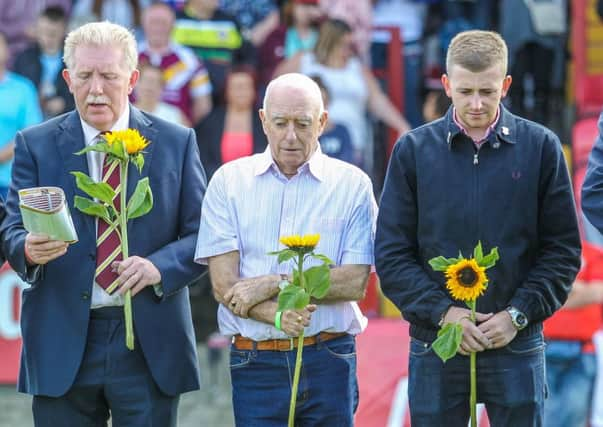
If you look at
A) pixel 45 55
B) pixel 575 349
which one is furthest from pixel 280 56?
pixel 575 349

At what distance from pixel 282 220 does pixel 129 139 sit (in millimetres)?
651

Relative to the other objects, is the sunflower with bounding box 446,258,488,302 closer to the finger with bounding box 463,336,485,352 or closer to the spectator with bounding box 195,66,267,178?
the finger with bounding box 463,336,485,352

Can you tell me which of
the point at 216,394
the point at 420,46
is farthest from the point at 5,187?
the point at 420,46

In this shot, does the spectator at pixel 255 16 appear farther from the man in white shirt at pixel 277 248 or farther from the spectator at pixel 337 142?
the man in white shirt at pixel 277 248

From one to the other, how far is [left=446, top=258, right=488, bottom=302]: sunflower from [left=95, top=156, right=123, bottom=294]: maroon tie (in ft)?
3.98

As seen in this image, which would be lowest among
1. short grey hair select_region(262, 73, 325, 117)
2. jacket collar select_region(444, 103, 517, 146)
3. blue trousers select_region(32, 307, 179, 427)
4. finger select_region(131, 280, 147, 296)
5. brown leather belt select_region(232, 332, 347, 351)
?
blue trousers select_region(32, 307, 179, 427)

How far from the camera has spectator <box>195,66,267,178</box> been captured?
30.2ft

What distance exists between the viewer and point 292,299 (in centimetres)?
458

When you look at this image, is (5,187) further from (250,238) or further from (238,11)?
(250,238)

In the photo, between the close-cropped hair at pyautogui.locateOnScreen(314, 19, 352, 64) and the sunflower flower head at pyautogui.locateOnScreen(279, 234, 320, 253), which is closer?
the sunflower flower head at pyautogui.locateOnScreen(279, 234, 320, 253)

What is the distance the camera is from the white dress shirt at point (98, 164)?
4934 mm

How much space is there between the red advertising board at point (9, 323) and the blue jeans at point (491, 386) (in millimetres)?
4161

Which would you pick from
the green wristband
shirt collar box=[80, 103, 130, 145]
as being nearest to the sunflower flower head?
the green wristband

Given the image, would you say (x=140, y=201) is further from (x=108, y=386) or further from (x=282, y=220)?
(x=108, y=386)
